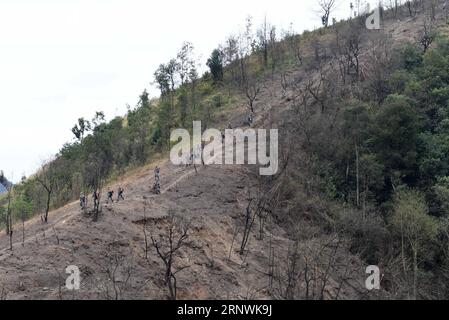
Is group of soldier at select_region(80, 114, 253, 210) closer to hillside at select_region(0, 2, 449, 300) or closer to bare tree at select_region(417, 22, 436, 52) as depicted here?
hillside at select_region(0, 2, 449, 300)

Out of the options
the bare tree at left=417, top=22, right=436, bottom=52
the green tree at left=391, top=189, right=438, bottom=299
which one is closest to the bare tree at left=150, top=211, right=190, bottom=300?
the green tree at left=391, top=189, right=438, bottom=299


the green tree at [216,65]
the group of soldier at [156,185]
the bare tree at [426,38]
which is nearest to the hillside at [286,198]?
the bare tree at [426,38]

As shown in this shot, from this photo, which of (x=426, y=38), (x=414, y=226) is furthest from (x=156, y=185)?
(x=426, y=38)

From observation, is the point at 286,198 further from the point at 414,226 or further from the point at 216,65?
the point at 216,65

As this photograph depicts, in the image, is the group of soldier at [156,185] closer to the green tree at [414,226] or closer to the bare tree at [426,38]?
the green tree at [414,226]

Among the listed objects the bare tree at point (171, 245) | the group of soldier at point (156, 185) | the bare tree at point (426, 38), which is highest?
the bare tree at point (426, 38)

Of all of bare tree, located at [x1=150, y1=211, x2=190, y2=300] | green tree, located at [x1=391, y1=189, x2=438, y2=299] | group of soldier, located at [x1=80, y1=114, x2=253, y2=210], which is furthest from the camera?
green tree, located at [x1=391, y1=189, x2=438, y2=299]

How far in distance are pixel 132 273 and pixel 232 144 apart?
2098 cm

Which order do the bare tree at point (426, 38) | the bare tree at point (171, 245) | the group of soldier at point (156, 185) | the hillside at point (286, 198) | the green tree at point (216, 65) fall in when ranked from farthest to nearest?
the green tree at point (216, 65), the bare tree at point (426, 38), the group of soldier at point (156, 185), the hillside at point (286, 198), the bare tree at point (171, 245)

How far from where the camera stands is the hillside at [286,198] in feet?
96.0

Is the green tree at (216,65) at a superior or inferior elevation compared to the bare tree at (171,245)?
superior

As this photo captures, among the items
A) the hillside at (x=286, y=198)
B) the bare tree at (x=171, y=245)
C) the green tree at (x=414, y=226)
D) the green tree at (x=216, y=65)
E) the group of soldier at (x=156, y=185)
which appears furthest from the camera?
the green tree at (x=216, y=65)

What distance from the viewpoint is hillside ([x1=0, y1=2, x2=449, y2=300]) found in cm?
2925

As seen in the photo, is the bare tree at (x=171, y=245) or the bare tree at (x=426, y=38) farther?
the bare tree at (x=426, y=38)
